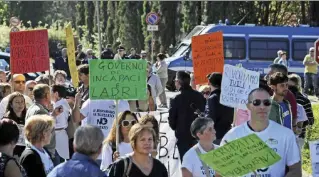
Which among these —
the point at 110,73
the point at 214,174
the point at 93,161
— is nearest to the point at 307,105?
the point at 110,73

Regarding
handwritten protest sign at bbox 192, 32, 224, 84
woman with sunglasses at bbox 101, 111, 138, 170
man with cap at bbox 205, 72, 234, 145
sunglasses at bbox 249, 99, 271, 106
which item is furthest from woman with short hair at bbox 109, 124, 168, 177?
handwritten protest sign at bbox 192, 32, 224, 84

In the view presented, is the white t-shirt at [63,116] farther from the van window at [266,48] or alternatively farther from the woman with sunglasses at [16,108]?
the van window at [266,48]

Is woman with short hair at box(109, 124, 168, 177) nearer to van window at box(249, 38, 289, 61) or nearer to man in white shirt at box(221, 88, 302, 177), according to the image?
man in white shirt at box(221, 88, 302, 177)

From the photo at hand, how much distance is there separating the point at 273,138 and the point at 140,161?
1054 millimetres

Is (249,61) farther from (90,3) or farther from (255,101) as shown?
(90,3)

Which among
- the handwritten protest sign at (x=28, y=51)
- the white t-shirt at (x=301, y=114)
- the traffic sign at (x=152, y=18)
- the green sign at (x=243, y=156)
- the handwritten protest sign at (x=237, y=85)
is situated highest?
the traffic sign at (x=152, y=18)

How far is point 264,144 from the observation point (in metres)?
6.43

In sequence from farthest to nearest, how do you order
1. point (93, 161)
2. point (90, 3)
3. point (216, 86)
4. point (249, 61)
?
point (90, 3)
point (249, 61)
point (216, 86)
point (93, 161)

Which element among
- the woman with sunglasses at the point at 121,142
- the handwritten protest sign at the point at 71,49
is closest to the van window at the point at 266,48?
the handwritten protest sign at the point at 71,49

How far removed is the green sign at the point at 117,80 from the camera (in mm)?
9242

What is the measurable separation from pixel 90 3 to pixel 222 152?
205ft

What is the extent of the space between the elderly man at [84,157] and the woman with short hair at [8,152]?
0.57 meters

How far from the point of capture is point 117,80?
30.4 ft

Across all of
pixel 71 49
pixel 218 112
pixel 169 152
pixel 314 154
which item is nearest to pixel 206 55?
pixel 169 152
